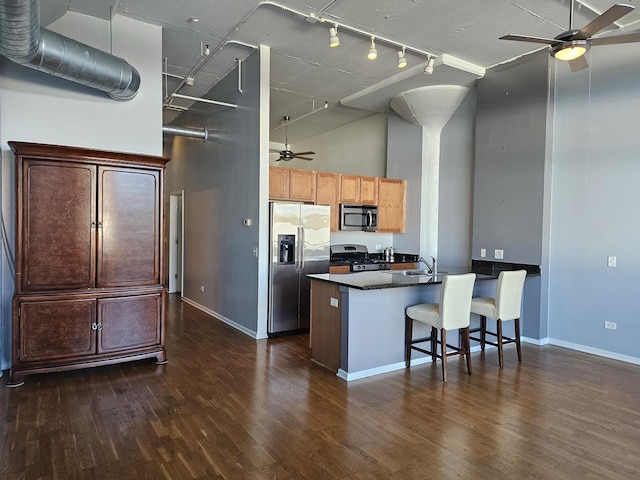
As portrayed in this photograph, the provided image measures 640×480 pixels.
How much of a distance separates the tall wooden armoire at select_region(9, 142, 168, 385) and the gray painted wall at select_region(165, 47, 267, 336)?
1.45 m

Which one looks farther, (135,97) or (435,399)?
(135,97)

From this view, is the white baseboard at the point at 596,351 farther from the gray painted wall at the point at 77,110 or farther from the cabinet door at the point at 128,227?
the gray painted wall at the point at 77,110

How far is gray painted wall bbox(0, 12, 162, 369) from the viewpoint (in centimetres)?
388

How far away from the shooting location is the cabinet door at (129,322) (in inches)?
154

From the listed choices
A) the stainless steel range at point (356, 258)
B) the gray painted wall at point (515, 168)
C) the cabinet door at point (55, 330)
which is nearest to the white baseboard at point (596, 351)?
the gray painted wall at point (515, 168)

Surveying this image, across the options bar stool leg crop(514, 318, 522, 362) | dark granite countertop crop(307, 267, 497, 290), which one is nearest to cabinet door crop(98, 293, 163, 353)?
dark granite countertop crop(307, 267, 497, 290)

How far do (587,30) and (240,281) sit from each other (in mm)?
4601

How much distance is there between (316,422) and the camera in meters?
2.98

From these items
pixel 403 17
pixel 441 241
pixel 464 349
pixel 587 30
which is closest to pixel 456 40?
pixel 403 17

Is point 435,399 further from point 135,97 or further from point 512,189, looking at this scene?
point 135,97

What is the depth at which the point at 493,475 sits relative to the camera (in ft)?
7.74

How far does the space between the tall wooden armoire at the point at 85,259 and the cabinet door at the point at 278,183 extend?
171 centimetres

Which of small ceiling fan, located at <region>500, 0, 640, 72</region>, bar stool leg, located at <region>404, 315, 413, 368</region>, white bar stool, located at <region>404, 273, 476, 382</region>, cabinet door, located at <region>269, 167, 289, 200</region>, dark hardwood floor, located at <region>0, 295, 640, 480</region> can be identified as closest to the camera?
dark hardwood floor, located at <region>0, 295, 640, 480</region>

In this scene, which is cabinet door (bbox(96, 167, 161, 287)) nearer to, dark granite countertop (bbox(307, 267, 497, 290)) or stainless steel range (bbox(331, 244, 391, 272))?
dark granite countertop (bbox(307, 267, 497, 290))
